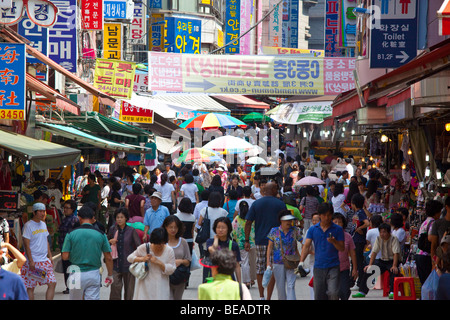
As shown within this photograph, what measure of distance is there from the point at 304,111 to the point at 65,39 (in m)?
12.9

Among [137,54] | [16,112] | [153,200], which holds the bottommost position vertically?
[153,200]

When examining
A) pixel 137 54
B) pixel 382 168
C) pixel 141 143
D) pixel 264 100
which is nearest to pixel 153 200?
pixel 382 168

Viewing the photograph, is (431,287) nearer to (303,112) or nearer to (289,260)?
(289,260)

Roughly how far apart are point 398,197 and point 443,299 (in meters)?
9.91

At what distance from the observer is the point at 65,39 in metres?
16.9

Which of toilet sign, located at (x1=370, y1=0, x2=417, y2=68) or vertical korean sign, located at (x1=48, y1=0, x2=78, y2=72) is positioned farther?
vertical korean sign, located at (x1=48, y1=0, x2=78, y2=72)

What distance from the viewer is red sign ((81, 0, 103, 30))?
69.5ft

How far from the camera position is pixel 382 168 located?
20.1 m

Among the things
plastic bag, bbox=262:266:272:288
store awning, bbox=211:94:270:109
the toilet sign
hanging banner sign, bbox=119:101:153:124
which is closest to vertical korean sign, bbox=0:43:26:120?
plastic bag, bbox=262:266:272:288

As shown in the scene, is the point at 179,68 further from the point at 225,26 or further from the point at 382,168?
the point at 225,26

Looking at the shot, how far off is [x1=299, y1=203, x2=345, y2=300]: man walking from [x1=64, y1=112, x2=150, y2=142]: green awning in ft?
34.8

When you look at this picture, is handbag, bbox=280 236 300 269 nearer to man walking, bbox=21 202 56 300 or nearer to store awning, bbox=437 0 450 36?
man walking, bbox=21 202 56 300

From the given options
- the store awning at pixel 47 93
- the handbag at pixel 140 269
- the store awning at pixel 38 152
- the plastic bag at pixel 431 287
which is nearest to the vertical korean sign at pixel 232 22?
the store awning at pixel 47 93

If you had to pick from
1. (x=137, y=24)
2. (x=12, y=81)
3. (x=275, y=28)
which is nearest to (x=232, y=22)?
(x=275, y=28)
